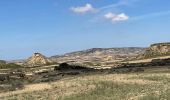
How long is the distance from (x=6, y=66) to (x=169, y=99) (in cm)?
9738

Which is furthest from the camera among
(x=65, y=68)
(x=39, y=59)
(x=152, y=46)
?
(x=39, y=59)

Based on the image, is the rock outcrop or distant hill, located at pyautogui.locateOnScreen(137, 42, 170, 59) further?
the rock outcrop

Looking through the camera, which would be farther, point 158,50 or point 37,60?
point 37,60

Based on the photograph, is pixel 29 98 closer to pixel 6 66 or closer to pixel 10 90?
pixel 10 90

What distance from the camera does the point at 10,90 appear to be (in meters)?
49.2

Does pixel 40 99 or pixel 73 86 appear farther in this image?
Answer: pixel 73 86

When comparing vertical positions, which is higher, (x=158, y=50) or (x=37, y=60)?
(x=37, y=60)

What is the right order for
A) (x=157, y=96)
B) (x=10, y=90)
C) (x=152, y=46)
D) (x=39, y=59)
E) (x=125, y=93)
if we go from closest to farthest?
(x=157, y=96) → (x=125, y=93) → (x=10, y=90) → (x=152, y=46) → (x=39, y=59)

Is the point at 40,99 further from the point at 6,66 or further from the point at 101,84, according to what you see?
the point at 6,66

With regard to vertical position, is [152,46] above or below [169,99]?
above

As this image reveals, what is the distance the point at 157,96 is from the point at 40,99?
995 cm

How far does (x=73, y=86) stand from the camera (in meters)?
45.9

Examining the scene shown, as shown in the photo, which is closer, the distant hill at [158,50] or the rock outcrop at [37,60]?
the distant hill at [158,50]

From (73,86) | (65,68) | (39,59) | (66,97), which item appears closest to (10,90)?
(73,86)
